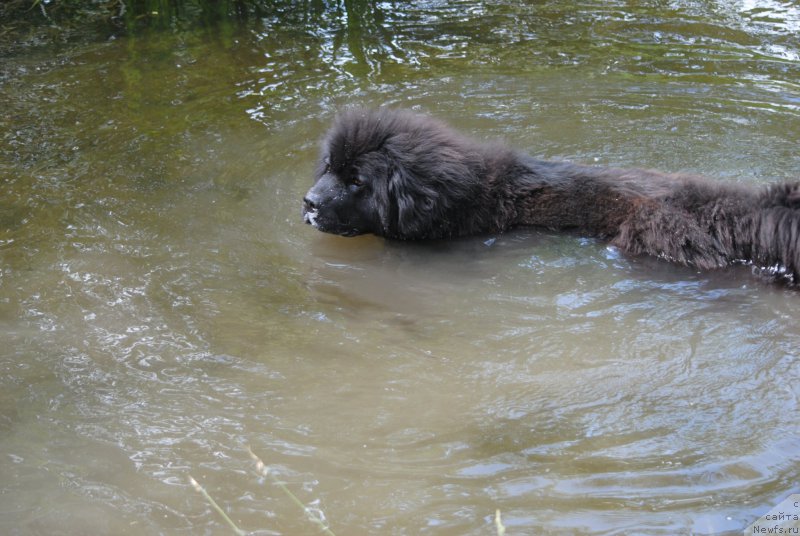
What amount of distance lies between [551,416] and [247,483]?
5.00 feet

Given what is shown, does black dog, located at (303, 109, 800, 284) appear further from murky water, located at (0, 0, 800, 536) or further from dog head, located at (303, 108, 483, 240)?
murky water, located at (0, 0, 800, 536)

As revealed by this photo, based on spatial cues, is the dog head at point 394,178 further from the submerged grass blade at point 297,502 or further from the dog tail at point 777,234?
the submerged grass blade at point 297,502

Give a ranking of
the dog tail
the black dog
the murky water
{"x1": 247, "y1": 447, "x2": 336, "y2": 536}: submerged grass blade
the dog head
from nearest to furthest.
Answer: {"x1": 247, "y1": 447, "x2": 336, "y2": 536}: submerged grass blade
the murky water
the dog tail
the black dog
the dog head

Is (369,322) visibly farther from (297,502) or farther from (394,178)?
(297,502)

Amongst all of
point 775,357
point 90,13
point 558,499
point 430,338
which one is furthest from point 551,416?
point 90,13

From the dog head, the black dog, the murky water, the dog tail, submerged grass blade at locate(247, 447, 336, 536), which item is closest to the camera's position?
submerged grass blade at locate(247, 447, 336, 536)

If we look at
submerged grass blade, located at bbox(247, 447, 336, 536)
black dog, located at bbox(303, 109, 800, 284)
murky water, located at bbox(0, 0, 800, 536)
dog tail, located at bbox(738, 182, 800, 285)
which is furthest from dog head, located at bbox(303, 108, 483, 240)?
submerged grass blade, located at bbox(247, 447, 336, 536)

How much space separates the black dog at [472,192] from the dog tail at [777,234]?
9.7 inches

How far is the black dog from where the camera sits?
5.83 m

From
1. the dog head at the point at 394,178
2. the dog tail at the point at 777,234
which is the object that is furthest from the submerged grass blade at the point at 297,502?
the dog tail at the point at 777,234

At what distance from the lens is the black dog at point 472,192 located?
19.1 feet

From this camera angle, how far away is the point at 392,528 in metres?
3.50

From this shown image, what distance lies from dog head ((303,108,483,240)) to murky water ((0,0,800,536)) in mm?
232

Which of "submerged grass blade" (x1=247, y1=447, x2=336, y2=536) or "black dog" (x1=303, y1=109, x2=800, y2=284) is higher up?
"black dog" (x1=303, y1=109, x2=800, y2=284)
